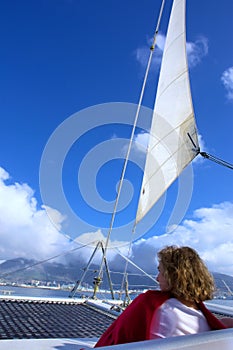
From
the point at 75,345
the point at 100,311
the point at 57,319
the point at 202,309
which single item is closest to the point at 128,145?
the point at 100,311

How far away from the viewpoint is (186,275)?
4.42 feet

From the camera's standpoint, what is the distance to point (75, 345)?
2107mm

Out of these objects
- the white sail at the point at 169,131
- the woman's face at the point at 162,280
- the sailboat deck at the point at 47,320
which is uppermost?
the white sail at the point at 169,131

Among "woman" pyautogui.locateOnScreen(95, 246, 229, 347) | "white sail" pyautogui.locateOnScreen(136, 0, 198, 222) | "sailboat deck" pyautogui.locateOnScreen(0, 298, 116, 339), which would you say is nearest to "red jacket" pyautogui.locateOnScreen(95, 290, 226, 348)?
"woman" pyautogui.locateOnScreen(95, 246, 229, 347)

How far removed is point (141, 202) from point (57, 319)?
3492 millimetres

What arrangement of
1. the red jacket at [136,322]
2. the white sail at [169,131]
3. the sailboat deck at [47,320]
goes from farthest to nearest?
the white sail at [169,131] → the sailboat deck at [47,320] → the red jacket at [136,322]

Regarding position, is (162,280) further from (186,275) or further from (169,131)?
(169,131)

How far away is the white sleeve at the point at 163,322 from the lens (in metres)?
1.22

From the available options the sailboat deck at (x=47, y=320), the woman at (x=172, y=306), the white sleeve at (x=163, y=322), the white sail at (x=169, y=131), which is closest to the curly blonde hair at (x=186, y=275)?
the woman at (x=172, y=306)

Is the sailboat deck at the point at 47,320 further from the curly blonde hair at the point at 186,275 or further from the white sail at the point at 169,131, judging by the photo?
the white sail at the point at 169,131

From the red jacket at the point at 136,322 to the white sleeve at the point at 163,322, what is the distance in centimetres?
2

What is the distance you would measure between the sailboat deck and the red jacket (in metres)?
1.25

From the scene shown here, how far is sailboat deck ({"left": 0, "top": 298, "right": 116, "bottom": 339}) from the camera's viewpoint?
2.39 m

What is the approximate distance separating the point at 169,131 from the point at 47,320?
18.0 feet
